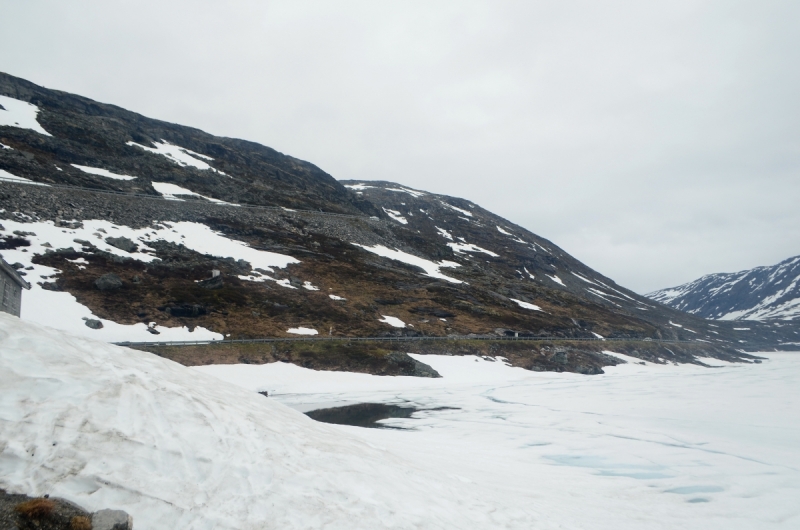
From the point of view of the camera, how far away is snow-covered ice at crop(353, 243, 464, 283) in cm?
8525

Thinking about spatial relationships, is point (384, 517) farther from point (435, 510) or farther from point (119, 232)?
point (119, 232)

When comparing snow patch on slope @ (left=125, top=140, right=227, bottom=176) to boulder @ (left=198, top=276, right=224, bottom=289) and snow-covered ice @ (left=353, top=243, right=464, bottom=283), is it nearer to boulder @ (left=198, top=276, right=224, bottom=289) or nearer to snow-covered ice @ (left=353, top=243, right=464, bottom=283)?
snow-covered ice @ (left=353, top=243, right=464, bottom=283)

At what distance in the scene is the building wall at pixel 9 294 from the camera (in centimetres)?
2316

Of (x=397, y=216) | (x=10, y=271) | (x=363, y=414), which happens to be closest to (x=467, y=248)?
(x=397, y=216)

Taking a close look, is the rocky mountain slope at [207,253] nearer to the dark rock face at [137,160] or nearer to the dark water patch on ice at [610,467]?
the dark rock face at [137,160]

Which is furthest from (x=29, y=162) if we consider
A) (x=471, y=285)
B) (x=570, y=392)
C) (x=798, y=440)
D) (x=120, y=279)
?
(x=798, y=440)

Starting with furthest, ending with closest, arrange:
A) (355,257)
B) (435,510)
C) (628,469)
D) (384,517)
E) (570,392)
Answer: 1. (355,257)
2. (570,392)
3. (628,469)
4. (435,510)
5. (384,517)

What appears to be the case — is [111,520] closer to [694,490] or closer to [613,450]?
[694,490]

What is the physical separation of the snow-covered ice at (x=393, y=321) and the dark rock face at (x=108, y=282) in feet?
93.1

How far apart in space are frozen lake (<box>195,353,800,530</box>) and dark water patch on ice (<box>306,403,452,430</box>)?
1283mm

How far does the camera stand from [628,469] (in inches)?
558

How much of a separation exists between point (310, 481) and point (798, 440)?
17.7 meters

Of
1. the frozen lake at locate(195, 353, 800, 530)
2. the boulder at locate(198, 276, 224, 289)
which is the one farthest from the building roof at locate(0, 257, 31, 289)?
the boulder at locate(198, 276, 224, 289)

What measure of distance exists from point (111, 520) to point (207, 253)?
198ft
